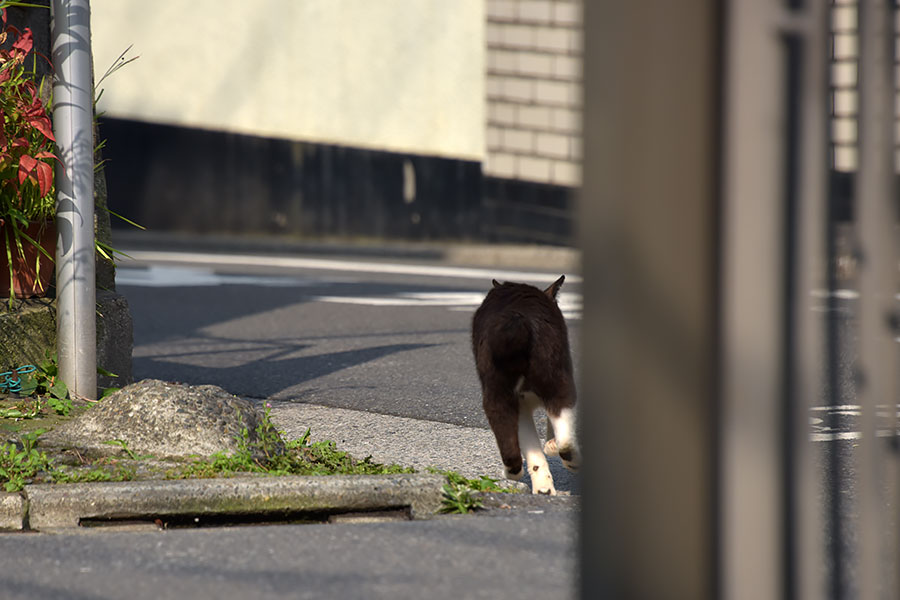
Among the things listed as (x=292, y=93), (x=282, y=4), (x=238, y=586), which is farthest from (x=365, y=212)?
(x=238, y=586)

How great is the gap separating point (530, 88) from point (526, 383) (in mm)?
12735

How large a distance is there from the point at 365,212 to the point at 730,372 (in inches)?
A: 660

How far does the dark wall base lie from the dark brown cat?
12.5 metres

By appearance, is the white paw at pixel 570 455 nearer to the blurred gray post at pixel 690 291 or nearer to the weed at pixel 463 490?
the weed at pixel 463 490

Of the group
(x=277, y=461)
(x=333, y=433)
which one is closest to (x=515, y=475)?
(x=277, y=461)

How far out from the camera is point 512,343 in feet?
12.9

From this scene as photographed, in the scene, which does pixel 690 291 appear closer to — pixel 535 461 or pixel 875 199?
pixel 875 199

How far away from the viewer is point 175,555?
3.19 meters

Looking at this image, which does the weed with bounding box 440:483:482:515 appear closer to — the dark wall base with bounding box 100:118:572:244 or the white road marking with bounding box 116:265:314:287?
the white road marking with bounding box 116:265:314:287

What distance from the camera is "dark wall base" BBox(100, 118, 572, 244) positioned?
679 inches

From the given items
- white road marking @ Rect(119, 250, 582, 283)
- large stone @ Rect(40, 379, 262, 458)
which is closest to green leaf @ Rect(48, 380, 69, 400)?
large stone @ Rect(40, 379, 262, 458)

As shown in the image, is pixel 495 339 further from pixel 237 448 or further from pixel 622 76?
pixel 622 76

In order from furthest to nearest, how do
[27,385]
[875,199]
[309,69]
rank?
[309,69] < [27,385] < [875,199]

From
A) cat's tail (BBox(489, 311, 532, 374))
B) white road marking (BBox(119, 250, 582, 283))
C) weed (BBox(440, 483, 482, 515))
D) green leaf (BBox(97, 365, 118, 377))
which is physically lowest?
weed (BBox(440, 483, 482, 515))
